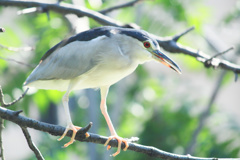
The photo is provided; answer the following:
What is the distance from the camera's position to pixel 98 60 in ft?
8.68

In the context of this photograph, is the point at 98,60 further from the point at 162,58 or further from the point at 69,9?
the point at 69,9

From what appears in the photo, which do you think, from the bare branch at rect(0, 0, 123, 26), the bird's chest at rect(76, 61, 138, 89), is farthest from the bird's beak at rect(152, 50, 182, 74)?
the bare branch at rect(0, 0, 123, 26)

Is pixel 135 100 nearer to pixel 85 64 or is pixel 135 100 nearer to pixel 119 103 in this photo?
pixel 119 103

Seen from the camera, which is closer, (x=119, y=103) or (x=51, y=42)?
(x=51, y=42)

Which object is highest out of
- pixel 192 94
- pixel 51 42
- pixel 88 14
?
pixel 192 94

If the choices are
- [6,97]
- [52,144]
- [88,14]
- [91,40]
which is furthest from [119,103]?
[91,40]

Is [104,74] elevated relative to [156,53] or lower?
lower

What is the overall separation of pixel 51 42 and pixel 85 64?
242cm

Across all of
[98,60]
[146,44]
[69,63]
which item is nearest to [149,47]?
[146,44]

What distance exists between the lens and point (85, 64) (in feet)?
8.77

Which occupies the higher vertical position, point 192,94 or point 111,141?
point 192,94

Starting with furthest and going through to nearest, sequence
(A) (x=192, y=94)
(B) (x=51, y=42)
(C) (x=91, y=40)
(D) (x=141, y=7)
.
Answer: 1. (A) (x=192, y=94)
2. (D) (x=141, y=7)
3. (B) (x=51, y=42)
4. (C) (x=91, y=40)

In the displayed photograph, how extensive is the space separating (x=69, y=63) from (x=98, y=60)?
0.28m

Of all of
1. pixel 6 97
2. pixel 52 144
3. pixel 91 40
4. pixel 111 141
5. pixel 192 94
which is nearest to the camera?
pixel 111 141
